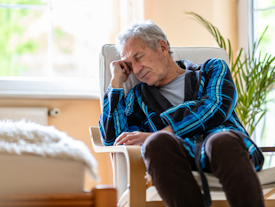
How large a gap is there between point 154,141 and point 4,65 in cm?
183

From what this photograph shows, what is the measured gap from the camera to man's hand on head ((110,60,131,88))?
62.9 inches

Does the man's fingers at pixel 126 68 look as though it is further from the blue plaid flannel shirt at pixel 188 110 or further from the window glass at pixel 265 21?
the window glass at pixel 265 21

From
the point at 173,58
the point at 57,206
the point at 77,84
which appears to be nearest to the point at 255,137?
the point at 173,58

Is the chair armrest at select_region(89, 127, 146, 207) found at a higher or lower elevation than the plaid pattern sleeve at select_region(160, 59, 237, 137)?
lower

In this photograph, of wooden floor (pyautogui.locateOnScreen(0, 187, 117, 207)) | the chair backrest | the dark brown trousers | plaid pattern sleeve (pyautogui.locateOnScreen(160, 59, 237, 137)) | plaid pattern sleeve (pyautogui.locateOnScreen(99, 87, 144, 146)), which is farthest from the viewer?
the chair backrest

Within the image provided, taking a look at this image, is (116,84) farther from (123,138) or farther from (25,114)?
(25,114)

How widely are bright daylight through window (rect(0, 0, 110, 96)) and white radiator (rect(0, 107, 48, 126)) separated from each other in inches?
9.1

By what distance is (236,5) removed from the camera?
9.21 feet

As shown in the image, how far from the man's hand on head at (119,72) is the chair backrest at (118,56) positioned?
0.09 m

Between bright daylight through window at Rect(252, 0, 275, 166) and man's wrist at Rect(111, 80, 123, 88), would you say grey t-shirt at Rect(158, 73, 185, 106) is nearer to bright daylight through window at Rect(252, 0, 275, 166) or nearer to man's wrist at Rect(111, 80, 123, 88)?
man's wrist at Rect(111, 80, 123, 88)

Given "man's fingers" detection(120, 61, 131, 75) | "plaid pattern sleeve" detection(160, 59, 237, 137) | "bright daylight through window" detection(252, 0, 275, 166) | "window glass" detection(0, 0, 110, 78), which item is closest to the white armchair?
"plaid pattern sleeve" detection(160, 59, 237, 137)

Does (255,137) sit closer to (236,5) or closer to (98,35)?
(236,5)

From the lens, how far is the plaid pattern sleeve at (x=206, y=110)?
1.36 m

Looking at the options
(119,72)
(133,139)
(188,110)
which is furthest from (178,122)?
(119,72)
